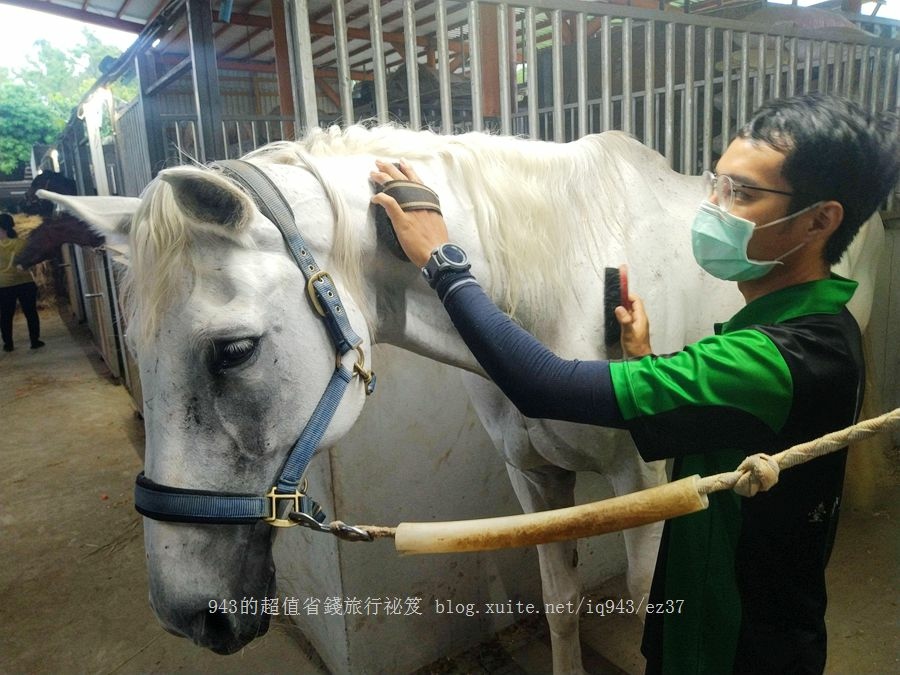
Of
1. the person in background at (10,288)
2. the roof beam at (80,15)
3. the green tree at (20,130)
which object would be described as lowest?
the person in background at (10,288)

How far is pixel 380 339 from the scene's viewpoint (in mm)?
1188

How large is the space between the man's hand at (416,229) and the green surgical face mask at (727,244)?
0.50 m

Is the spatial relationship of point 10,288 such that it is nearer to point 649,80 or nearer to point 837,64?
point 649,80

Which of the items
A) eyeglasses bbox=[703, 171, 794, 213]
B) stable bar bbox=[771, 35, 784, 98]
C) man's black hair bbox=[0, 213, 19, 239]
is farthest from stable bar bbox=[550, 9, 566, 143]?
man's black hair bbox=[0, 213, 19, 239]

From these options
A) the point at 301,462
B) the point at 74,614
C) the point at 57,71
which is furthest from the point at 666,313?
the point at 57,71

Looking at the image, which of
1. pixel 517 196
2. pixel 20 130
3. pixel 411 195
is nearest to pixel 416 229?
pixel 411 195

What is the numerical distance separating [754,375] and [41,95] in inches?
1317

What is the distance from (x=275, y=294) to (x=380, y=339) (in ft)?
0.97

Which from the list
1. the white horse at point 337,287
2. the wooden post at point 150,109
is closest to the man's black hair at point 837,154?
the white horse at point 337,287

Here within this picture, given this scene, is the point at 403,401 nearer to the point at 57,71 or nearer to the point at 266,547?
the point at 266,547

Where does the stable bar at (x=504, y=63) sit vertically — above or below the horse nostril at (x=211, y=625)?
above

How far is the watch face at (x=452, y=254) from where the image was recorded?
0.98 metres

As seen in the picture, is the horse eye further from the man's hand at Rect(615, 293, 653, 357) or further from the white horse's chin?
the man's hand at Rect(615, 293, 653, 357)

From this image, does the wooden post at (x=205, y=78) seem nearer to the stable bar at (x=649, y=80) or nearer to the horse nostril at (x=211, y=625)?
the horse nostril at (x=211, y=625)
